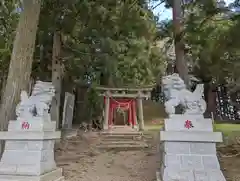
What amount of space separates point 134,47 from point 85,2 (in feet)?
10.2

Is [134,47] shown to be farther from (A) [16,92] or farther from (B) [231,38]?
(A) [16,92]

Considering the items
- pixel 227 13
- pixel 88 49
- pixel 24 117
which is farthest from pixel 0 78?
pixel 227 13

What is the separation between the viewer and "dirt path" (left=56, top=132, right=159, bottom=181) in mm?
3867

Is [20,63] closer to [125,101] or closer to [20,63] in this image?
[20,63]

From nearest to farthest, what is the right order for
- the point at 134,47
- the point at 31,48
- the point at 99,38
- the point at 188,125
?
the point at 188,125 < the point at 31,48 < the point at 99,38 < the point at 134,47

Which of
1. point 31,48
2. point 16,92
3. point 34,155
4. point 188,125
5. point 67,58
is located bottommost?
point 34,155

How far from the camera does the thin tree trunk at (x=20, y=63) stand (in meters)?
3.46

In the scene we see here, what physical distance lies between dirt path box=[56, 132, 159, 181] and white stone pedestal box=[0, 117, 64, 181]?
936 millimetres

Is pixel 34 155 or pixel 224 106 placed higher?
pixel 224 106

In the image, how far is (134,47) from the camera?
7840 mm

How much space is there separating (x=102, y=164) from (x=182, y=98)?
2.63m

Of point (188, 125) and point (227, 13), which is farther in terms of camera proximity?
point (227, 13)

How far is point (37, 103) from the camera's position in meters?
3.03

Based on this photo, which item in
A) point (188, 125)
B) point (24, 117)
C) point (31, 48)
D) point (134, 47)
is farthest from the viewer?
point (134, 47)
